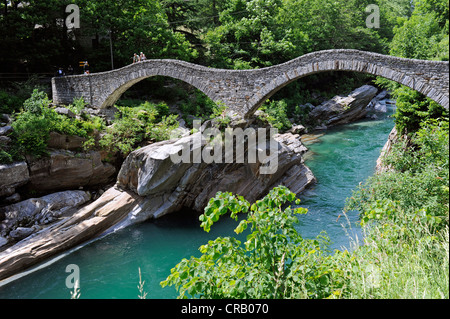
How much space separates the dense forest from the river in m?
1.51

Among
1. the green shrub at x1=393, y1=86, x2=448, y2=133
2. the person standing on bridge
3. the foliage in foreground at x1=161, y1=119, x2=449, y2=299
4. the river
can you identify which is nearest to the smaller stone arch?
the green shrub at x1=393, y1=86, x2=448, y2=133

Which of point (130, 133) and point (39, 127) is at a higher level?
point (39, 127)

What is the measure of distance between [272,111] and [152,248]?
15.0 metres

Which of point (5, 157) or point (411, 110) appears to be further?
point (411, 110)

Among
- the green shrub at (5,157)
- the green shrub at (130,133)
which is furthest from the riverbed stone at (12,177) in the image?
the green shrub at (130,133)

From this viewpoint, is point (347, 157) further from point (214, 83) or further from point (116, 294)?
point (116, 294)

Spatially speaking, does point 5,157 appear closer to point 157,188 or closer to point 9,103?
point 157,188

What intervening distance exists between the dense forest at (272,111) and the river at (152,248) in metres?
1.51

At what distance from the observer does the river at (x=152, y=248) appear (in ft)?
31.1

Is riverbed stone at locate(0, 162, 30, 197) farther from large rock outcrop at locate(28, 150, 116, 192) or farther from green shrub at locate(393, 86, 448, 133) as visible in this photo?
green shrub at locate(393, 86, 448, 133)

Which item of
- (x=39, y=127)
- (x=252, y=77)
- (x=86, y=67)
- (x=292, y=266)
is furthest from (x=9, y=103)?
(x=292, y=266)

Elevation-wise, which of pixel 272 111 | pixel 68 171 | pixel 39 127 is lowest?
pixel 68 171

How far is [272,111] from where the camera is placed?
23.8 meters

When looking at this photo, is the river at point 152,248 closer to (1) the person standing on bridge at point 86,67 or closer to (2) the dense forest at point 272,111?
(2) the dense forest at point 272,111
